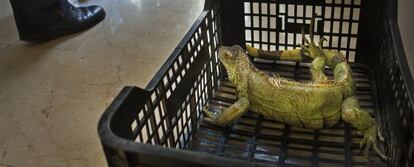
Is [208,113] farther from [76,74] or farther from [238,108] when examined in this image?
[76,74]

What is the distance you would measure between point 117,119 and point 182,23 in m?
1.02

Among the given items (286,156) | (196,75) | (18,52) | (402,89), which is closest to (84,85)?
(18,52)

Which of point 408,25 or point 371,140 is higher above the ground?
point 408,25

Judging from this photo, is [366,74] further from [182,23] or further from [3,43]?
[3,43]

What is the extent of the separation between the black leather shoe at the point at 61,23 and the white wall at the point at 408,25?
99 cm

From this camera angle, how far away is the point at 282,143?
779mm

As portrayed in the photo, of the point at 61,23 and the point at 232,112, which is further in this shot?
the point at 61,23

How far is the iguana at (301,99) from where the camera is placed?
75 cm

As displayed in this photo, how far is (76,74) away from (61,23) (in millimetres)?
327

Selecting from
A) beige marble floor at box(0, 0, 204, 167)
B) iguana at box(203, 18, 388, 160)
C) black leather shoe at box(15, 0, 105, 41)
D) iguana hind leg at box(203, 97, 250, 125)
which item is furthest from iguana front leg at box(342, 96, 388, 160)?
black leather shoe at box(15, 0, 105, 41)

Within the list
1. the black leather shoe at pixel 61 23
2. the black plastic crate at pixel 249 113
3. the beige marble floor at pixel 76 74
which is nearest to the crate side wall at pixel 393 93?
the black plastic crate at pixel 249 113

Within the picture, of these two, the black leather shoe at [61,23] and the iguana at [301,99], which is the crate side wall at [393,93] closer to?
the iguana at [301,99]

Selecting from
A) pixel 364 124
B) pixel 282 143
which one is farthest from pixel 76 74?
pixel 364 124

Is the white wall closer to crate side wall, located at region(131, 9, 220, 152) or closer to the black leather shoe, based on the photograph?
crate side wall, located at region(131, 9, 220, 152)
